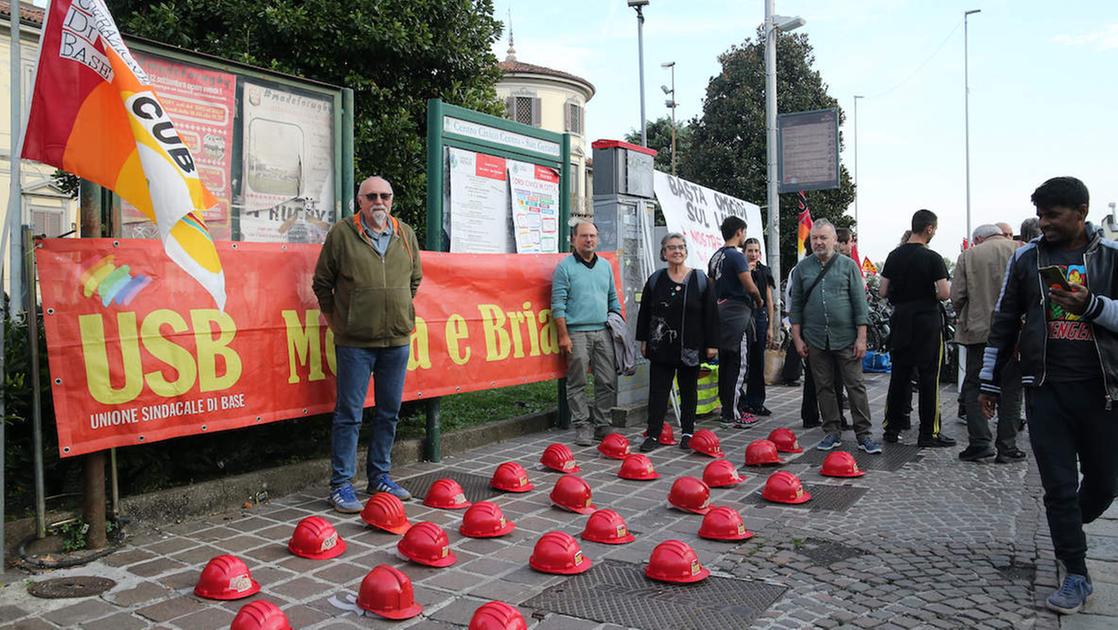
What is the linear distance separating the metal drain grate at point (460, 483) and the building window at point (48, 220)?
25.3 m

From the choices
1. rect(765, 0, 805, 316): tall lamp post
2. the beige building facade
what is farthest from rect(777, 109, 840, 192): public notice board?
the beige building facade

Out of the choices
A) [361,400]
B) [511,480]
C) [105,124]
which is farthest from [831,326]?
[105,124]

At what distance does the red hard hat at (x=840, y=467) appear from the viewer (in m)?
6.89

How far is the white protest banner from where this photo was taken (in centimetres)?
1061

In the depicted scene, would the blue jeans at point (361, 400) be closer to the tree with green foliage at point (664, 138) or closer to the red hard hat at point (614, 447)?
the red hard hat at point (614, 447)

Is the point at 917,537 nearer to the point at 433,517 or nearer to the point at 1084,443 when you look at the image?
the point at 1084,443

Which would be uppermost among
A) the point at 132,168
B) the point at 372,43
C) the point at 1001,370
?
the point at 372,43

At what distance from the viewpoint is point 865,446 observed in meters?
7.82

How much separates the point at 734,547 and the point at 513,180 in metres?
4.39

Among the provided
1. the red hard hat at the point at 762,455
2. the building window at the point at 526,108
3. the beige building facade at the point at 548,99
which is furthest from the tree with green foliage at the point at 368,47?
the building window at the point at 526,108

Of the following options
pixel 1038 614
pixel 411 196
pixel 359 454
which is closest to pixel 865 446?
pixel 1038 614

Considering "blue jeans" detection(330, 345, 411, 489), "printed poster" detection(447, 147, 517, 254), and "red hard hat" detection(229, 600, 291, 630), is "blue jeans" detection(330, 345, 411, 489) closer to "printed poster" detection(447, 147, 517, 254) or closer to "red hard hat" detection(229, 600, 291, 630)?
"printed poster" detection(447, 147, 517, 254)

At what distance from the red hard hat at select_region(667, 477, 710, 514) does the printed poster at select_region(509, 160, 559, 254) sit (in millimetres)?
3267

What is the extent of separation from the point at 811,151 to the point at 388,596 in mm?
14047
